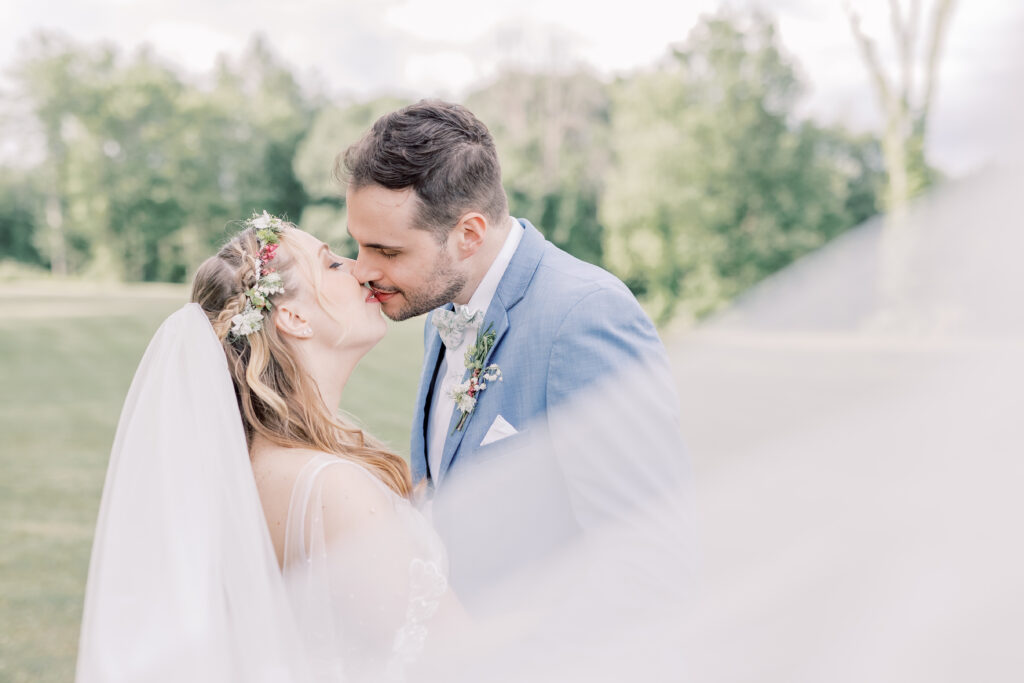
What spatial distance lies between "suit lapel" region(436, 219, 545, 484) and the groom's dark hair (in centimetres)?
22

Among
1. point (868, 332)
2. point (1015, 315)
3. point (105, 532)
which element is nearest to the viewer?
point (105, 532)

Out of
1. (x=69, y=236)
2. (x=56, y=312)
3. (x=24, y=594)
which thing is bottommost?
(x=69, y=236)

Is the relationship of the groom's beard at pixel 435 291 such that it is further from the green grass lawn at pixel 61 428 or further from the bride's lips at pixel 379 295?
the green grass lawn at pixel 61 428

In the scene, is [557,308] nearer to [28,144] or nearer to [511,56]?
[511,56]

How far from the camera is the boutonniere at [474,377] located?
103 inches

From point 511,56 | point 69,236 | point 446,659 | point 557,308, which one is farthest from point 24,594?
point 69,236

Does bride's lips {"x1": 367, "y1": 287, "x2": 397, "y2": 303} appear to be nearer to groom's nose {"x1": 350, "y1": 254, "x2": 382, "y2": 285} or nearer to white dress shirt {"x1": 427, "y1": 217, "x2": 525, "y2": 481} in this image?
groom's nose {"x1": 350, "y1": 254, "x2": 382, "y2": 285}

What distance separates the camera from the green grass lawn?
5223 mm

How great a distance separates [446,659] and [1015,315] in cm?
2333

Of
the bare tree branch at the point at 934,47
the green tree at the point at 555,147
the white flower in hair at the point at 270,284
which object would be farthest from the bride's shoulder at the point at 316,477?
the green tree at the point at 555,147

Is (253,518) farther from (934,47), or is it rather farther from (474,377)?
(934,47)

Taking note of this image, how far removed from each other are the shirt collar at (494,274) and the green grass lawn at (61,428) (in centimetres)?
70

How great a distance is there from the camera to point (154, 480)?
2.27m

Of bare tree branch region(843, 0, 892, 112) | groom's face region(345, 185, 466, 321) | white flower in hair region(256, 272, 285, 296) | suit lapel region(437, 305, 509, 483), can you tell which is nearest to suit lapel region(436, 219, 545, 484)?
suit lapel region(437, 305, 509, 483)
